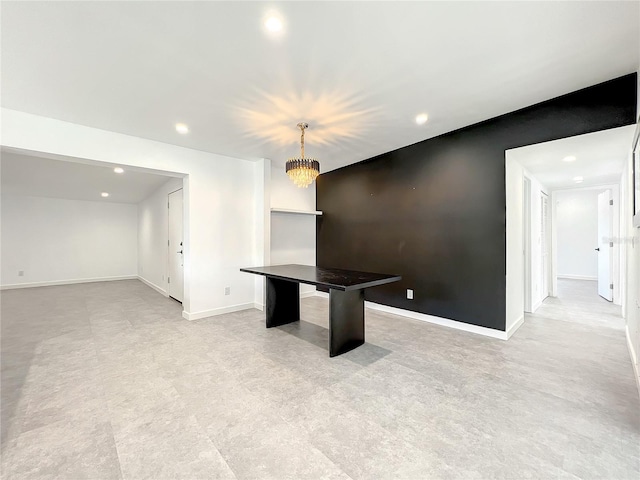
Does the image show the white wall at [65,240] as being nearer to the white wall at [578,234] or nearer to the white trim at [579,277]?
the white wall at [578,234]

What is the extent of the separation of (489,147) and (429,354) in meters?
2.45

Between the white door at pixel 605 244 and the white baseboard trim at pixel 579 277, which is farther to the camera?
the white baseboard trim at pixel 579 277

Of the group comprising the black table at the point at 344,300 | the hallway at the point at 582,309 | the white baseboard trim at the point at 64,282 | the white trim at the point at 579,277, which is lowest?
the hallway at the point at 582,309

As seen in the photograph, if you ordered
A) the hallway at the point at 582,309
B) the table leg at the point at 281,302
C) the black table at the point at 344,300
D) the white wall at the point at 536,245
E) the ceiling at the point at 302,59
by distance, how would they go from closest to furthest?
the ceiling at the point at 302,59
the black table at the point at 344,300
the table leg at the point at 281,302
the hallway at the point at 582,309
the white wall at the point at 536,245

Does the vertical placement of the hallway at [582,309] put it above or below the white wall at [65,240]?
below

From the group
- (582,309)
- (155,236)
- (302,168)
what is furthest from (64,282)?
(582,309)

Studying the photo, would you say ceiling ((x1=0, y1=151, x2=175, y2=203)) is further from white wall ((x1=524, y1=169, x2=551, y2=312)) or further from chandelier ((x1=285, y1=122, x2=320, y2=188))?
white wall ((x1=524, y1=169, x2=551, y2=312))

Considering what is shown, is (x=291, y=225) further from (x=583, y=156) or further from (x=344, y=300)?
(x=583, y=156)

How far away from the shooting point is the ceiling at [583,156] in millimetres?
2561

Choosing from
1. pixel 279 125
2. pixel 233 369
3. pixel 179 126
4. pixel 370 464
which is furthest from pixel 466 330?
pixel 179 126

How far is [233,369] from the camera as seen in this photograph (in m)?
2.41

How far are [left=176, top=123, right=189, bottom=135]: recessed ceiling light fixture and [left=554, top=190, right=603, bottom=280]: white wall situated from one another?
874 centimetres

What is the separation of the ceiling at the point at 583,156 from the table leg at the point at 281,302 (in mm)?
3168

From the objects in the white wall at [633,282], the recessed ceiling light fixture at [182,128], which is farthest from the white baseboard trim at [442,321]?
the recessed ceiling light fixture at [182,128]
